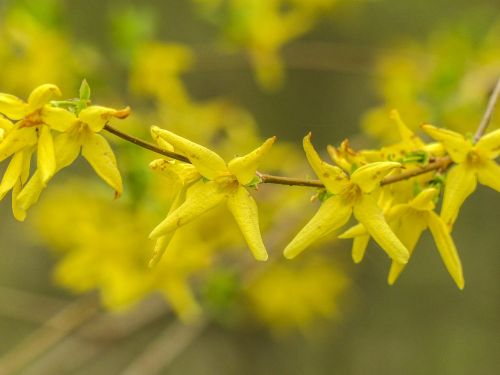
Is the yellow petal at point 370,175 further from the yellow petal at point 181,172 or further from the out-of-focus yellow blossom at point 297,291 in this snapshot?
the out-of-focus yellow blossom at point 297,291

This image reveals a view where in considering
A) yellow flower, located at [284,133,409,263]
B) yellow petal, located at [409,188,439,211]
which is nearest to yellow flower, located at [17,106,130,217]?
yellow flower, located at [284,133,409,263]

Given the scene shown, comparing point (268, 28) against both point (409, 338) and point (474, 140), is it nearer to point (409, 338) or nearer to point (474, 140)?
point (474, 140)

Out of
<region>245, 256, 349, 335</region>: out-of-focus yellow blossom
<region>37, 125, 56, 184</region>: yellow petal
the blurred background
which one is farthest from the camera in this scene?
<region>245, 256, 349, 335</region>: out-of-focus yellow blossom

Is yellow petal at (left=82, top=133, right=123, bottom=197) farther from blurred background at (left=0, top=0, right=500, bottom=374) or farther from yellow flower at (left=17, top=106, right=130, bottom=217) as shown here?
blurred background at (left=0, top=0, right=500, bottom=374)

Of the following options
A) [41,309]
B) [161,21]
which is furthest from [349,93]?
[41,309]

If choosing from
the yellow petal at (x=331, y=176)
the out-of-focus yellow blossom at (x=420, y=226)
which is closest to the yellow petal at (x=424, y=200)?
the out-of-focus yellow blossom at (x=420, y=226)

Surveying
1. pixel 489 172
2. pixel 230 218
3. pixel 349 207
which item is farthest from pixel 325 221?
pixel 230 218

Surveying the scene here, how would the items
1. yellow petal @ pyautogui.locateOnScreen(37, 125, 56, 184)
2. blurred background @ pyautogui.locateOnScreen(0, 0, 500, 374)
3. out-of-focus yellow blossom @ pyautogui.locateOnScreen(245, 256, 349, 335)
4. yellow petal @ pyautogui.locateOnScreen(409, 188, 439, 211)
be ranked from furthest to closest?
out-of-focus yellow blossom @ pyautogui.locateOnScreen(245, 256, 349, 335)
blurred background @ pyautogui.locateOnScreen(0, 0, 500, 374)
yellow petal @ pyautogui.locateOnScreen(409, 188, 439, 211)
yellow petal @ pyautogui.locateOnScreen(37, 125, 56, 184)
